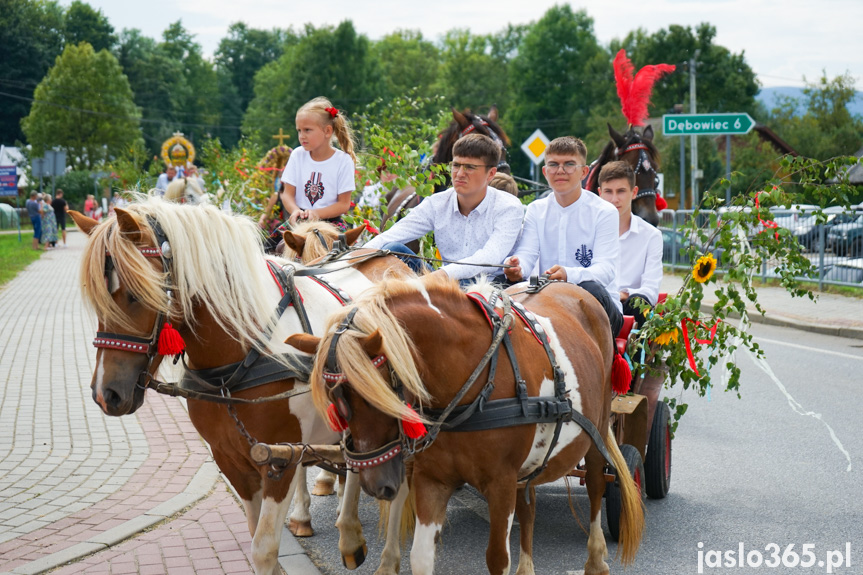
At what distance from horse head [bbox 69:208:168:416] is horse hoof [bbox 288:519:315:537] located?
1990 millimetres

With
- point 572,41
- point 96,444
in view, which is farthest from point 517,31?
point 96,444

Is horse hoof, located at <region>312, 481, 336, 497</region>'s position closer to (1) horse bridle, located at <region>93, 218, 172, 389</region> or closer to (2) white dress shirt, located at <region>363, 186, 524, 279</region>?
(2) white dress shirt, located at <region>363, 186, 524, 279</region>

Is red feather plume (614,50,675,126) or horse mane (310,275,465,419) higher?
red feather plume (614,50,675,126)

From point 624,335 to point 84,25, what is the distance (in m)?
85.5

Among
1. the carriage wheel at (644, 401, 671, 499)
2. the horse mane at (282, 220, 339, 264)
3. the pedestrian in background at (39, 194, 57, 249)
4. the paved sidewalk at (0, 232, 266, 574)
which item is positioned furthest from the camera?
the pedestrian in background at (39, 194, 57, 249)

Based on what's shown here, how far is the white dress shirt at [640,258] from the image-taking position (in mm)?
5656

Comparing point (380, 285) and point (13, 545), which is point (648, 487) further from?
point (13, 545)

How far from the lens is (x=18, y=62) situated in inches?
2864

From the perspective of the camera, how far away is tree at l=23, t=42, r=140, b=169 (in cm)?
6219

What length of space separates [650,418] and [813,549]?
3.94 feet

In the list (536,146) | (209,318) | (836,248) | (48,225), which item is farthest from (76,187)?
(209,318)

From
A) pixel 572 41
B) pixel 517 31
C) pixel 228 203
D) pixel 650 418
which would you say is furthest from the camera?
pixel 517 31

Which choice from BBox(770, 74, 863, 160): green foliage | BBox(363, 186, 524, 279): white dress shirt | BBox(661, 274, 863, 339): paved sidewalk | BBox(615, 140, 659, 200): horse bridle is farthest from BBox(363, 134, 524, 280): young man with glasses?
BBox(770, 74, 863, 160): green foliage

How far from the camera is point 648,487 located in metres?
5.54
